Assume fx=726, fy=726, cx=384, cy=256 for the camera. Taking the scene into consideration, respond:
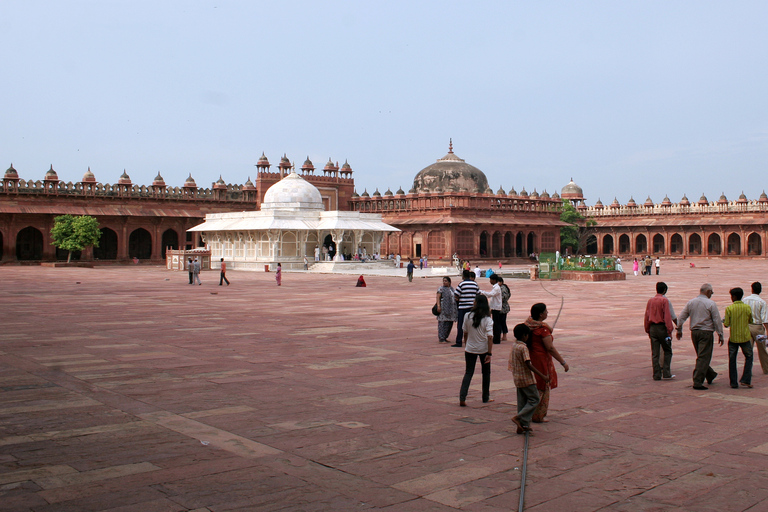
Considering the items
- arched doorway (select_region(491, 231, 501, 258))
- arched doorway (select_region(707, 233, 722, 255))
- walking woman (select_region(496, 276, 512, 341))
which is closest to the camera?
walking woman (select_region(496, 276, 512, 341))

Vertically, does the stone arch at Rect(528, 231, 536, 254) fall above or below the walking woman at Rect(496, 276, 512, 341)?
above

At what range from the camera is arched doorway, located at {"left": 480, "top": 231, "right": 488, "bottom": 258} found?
169 feet

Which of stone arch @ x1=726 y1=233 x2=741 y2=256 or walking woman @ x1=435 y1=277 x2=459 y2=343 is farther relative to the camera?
stone arch @ x1=726 y1=233 x2=741 y2=256

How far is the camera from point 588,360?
31.2 feet

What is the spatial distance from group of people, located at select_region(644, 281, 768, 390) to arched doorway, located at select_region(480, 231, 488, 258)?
43057mm

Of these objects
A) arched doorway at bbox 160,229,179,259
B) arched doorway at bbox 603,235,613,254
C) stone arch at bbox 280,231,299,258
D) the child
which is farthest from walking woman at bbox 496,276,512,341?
arched doorway at bbox 603,235,613,254

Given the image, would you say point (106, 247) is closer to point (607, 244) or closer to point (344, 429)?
point (607, 244)

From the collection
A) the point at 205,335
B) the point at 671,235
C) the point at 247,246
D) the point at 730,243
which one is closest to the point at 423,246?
the point at 247,246

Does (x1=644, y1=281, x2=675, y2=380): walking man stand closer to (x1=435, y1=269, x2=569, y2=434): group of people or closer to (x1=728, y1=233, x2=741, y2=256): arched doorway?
(x1=435, y1=269, x2=569, y2=434): group of people

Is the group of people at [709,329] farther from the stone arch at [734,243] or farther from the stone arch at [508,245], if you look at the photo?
the stone arch at [734,243]

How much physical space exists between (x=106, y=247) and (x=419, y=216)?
21.7 m

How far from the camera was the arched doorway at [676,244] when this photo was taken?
6359 cm

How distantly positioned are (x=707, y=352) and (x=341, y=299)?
41.9 ft

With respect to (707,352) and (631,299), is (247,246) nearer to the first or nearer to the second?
(631,299)
